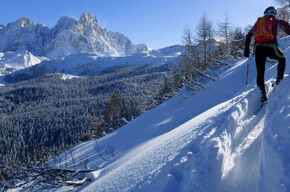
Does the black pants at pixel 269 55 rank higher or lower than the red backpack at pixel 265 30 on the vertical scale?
lower

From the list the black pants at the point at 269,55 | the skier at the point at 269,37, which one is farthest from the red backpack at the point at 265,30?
the black pants at the point at 269,55

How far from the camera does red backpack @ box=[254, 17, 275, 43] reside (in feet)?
14.9

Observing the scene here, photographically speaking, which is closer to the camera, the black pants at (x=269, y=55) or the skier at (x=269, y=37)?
the skier at (x=269, y=37)

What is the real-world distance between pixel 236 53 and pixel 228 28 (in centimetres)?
882

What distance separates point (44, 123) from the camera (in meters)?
121

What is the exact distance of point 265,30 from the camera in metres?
4.58

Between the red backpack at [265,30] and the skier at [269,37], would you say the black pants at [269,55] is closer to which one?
the skier at [269,37]

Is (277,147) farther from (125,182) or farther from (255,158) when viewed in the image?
(125,182)

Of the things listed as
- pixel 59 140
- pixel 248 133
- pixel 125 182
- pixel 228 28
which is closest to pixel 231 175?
pixel 248 133

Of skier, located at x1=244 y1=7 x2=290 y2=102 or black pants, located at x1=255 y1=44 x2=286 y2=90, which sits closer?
skier, located at x1=244 y1=7 x2=290 y2=102

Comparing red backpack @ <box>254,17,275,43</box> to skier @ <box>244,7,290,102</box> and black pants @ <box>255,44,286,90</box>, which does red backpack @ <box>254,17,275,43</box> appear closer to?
skier @ <box>244,7,290,102</box>

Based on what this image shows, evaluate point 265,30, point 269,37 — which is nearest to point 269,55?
point 269,37

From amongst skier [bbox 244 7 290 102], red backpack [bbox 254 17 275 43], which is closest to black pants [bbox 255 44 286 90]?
skier [bbox 244 7 290 102]

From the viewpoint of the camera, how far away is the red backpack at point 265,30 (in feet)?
14.9
